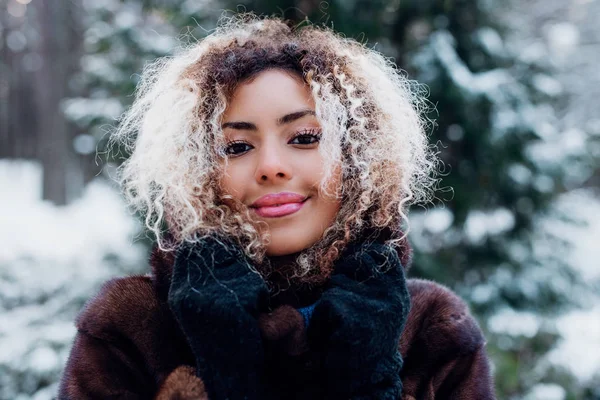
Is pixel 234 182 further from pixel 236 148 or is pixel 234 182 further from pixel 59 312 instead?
pixel 59 312

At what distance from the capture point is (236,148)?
63.0 inches

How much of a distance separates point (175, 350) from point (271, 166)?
2.03ft

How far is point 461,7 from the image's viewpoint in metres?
3.61

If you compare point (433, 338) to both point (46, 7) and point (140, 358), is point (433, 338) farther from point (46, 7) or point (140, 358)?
point (46, 7)

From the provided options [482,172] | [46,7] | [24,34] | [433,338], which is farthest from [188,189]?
[24,34]

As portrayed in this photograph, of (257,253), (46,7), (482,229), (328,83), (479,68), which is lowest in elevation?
(482,229)

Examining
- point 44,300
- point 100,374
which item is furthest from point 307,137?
point 44,300

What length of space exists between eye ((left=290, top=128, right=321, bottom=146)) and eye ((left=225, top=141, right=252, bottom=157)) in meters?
0.14

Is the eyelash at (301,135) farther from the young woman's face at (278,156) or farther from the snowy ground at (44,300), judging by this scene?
the snowy ground at (44,300)

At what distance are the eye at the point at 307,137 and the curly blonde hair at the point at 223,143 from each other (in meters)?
0.02

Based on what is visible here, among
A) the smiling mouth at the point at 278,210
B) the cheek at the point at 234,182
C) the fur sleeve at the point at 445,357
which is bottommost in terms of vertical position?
the fur sleeve at the point at 445,357

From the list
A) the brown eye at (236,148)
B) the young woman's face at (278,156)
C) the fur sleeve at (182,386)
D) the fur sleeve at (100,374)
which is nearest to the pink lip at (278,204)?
the young woman's face at (278,156)

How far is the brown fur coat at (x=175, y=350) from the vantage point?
146cm

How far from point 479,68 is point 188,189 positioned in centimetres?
276
